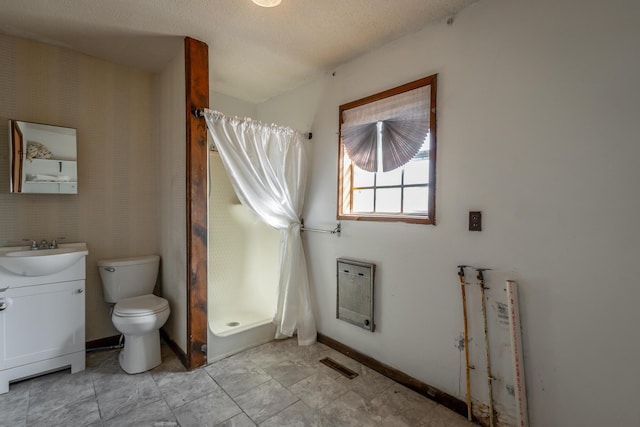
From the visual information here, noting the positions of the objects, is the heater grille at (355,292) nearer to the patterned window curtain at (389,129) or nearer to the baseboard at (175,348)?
the patterned window curtain at (389,129)

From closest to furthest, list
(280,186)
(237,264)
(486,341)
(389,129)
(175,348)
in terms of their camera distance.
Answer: (486,341), (389,129), (175,348), (280,186), (237,264)

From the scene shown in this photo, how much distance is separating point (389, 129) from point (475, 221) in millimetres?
851

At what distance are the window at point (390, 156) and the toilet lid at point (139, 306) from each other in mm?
1520

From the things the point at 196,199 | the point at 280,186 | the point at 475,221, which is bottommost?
the point at 475,221

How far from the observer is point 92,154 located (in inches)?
96.1

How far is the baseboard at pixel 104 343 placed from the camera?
2387 millimetres

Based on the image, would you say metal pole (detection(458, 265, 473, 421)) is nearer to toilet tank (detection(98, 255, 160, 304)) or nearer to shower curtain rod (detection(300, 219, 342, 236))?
shower curtain rod (detection(300, 219, 342, 236))

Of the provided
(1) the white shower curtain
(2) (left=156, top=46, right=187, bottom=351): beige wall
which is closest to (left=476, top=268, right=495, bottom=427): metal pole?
(1) the white shower curtain

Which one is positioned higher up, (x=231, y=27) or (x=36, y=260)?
(x=231, y=27)

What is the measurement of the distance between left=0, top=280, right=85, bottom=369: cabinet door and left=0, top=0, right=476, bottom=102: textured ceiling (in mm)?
1751

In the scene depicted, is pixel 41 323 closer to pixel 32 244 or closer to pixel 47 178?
pixel 32 244

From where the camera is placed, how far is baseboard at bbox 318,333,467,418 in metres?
1.71

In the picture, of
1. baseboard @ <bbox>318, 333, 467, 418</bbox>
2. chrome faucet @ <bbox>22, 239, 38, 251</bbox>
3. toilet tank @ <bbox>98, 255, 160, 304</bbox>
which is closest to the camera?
baseboard @ <bbox>318, 333, 467, 418</bbox>

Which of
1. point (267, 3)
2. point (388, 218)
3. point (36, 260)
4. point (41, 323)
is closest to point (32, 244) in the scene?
point (36, 260)
